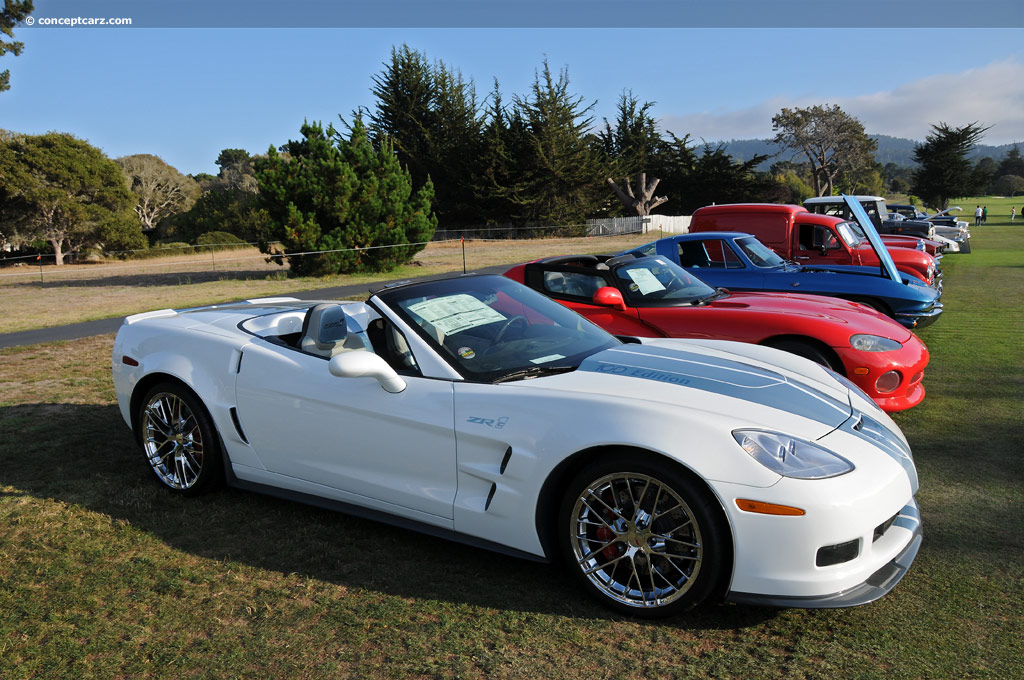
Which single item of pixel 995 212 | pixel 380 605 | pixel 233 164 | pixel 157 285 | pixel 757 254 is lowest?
pixel 380 605

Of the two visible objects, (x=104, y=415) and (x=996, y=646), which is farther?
(x=104, y=415)

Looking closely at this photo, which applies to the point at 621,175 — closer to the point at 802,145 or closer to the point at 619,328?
the point at 802,145

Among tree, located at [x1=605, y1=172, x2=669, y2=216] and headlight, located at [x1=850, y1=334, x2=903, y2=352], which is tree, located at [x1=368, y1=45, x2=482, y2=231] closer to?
tree, located at [x1=605, y1=172, x2=669, y2=216]

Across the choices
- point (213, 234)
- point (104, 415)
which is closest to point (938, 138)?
point (213, 234)

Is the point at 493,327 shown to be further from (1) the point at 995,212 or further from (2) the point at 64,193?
(1) the point at 995,212

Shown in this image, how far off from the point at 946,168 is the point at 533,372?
75026mm

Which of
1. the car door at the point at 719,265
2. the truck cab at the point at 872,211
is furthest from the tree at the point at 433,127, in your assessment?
the car door at the point at 719,265

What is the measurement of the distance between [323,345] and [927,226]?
26804 mm

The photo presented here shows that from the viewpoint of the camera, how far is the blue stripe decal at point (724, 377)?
312cm

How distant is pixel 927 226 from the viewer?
82.8ft

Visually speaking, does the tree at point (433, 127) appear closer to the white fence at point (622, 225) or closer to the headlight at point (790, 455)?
the white fence at point (622, 225)

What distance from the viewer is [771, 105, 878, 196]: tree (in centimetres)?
6819

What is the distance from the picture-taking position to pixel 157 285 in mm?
23047
